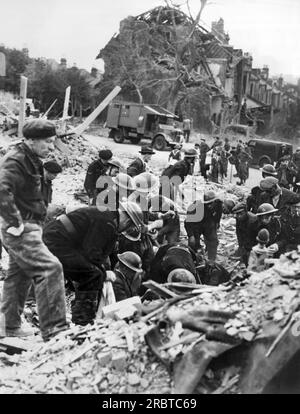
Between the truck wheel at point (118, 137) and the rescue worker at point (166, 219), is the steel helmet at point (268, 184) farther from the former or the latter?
the truck wheel at point (118, 137)

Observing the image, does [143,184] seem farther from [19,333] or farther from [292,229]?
[19,333]

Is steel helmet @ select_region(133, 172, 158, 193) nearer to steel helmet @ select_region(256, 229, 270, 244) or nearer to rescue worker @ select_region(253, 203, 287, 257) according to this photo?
steel helmet @ select_region(256, 229, 270, 244)

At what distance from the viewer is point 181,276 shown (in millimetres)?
3965

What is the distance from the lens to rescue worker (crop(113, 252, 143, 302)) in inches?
163

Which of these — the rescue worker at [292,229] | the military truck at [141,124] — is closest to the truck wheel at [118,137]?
the military truck at [141,124]

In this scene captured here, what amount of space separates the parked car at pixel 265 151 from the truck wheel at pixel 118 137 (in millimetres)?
4299

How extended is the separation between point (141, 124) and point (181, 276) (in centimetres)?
1321

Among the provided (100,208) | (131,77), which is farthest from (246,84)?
(100,208)

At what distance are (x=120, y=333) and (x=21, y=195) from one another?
1.13 metres

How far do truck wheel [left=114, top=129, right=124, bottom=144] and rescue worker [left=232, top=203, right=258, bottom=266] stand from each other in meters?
9.82

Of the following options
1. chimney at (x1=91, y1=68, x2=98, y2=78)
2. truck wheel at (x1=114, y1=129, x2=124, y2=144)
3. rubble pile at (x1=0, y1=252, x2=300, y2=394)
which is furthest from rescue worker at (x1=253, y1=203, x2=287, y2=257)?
truck wheel at (x1=114, y1=129, x2=124, y2=144)

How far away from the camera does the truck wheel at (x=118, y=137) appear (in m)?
15.8

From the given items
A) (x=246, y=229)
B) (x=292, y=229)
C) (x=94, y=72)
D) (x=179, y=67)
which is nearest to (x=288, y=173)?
(x=179, y=67)

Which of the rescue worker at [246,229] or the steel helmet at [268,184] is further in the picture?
the steel helmet at [268,184]
